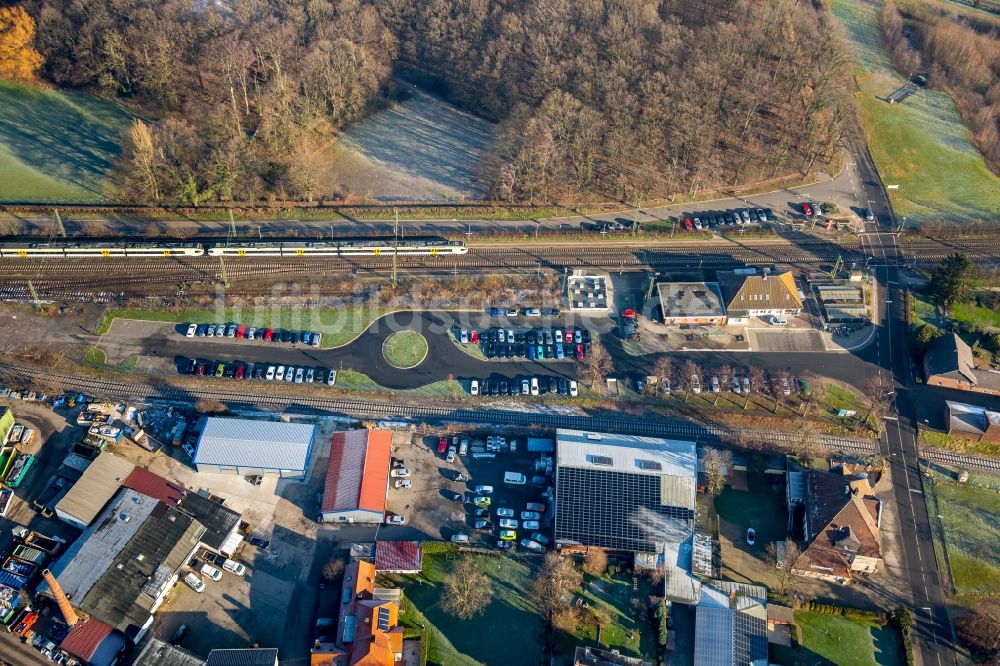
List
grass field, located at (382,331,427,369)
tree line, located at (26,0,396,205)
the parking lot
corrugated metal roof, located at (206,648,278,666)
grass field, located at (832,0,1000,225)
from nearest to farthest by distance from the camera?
corrugated metal roof, located at (206,648,278,666) < the parking lot < grass field, located at (382,331,427,369) < tree line, located at (26,0,396,205) < grass field, located at (832,0,1000,225)

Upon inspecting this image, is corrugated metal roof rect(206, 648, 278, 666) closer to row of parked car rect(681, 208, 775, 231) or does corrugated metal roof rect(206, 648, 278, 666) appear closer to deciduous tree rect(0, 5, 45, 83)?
row of parked car rect(681, 208, 775, 231)

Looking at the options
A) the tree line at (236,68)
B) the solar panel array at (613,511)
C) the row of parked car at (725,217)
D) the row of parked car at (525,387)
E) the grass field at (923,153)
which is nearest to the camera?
the solar panel array at (613,511)

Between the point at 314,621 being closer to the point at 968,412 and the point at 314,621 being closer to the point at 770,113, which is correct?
the point at 968,412

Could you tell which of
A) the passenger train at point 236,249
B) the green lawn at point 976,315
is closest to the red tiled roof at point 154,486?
the passenger train at point 236,249

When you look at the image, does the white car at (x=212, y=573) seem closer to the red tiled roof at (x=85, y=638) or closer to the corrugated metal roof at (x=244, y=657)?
the corrugated metal roof at (x=244, y=657)

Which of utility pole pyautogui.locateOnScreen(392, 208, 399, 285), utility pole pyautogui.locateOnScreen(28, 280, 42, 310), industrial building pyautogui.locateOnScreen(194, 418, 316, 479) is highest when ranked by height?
utility pole pyautogui.locateOnScreen(392, 208, 399, 285)

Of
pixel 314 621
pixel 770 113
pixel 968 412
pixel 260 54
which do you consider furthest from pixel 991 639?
pixel 260 54

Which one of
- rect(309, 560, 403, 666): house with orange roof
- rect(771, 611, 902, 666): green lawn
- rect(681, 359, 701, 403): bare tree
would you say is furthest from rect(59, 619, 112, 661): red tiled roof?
rect(681, 359, 701, 403): bare tree
